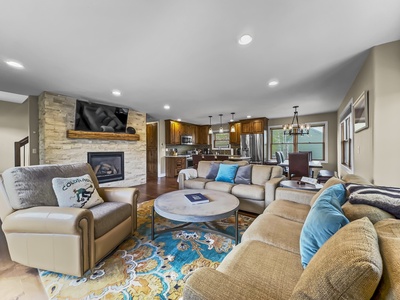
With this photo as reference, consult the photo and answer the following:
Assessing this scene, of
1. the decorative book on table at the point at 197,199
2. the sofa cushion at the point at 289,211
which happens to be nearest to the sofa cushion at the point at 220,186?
the decorative book on table at the point at 197,199

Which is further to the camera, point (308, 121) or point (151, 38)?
point (308, 121)

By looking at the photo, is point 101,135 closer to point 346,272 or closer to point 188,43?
point 188,43

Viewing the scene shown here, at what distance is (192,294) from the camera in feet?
2.46

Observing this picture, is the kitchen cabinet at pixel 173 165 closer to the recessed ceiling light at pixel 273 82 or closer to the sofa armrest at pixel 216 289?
the recessed ceiling light at pixel 273 82

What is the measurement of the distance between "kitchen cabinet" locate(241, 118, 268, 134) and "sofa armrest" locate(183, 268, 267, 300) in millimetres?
6393

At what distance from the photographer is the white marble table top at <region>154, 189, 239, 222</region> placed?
69.9 inches

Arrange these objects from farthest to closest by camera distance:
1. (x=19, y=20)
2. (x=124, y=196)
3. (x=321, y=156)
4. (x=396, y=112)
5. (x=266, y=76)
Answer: (x=321, y=156) < (x=266, y=76) < (x=124, y=196) < (x=396, y=112) < (x=19, y=20)

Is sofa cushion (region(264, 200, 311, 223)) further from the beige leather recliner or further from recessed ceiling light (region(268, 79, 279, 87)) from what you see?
recessed ceiling light (region(268, 79, 279, 87))

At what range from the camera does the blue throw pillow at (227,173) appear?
138 inches

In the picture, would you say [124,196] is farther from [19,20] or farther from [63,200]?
[19,20]

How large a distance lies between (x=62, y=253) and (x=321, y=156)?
7351mm

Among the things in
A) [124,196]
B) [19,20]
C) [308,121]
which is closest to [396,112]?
[124,196]

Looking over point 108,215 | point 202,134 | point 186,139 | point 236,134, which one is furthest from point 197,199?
point 202,134

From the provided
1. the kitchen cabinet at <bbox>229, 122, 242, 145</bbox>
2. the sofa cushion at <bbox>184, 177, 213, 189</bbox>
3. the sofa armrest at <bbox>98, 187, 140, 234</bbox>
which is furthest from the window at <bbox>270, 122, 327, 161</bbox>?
the sofa armrest at <bbox>98, 187, 140, 234</bbox>
